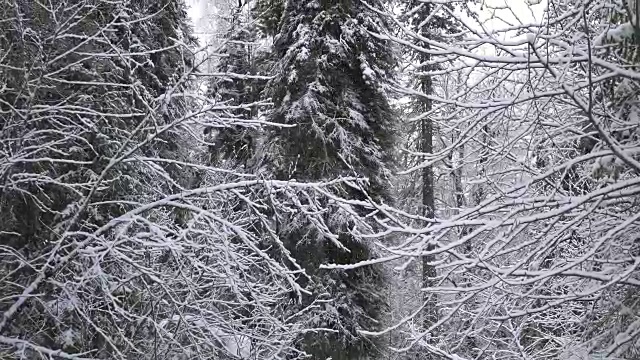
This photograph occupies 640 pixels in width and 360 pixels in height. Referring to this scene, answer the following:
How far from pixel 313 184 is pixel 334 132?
5005 millimetres

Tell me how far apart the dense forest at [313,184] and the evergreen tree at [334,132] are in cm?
4

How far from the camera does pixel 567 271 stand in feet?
10.4

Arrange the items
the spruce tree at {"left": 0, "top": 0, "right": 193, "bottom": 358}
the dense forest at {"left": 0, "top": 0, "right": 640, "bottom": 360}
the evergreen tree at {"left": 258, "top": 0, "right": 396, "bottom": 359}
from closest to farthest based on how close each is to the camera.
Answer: the dense forest at {"left": 0, "top": 0, "right": 640, "bottom": 360} → the spruce tree at {"left": 0, "top": 0, "right": 193, "bottom": 358} → the evergreen tree at {"left": 258, "top": 0, "right": 396, "bottom": 359}

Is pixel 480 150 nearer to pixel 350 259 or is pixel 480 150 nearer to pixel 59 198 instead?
pixel 59 198

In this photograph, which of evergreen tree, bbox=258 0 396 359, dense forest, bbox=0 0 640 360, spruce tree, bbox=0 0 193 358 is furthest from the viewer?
evergreen tree, bbox=258 0 396 359

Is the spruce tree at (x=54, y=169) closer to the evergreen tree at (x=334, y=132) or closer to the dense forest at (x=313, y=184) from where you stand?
the dense forest at (x=313, y=184)

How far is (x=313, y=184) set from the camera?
5035 mm

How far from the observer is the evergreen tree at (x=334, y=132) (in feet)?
31.8

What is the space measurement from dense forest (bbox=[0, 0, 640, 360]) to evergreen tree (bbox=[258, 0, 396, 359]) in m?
0.04

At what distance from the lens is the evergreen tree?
9688mm

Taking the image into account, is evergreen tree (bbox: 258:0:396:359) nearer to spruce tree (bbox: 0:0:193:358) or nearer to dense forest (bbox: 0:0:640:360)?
dense forest (bbox: 0:0:640:360)

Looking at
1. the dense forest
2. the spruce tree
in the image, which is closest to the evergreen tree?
the dense forest

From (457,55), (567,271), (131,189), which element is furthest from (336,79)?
(567,271)

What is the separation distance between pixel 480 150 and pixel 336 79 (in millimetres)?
6285
